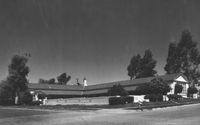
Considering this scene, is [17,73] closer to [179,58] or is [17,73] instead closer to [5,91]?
[5,91]

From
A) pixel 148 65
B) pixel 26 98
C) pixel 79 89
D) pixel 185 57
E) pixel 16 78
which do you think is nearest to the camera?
pixel 26 98

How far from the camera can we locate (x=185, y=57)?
85.8 metres

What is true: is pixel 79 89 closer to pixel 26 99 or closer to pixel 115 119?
pixel 26 99

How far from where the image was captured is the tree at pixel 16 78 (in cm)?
7494

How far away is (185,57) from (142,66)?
2437 centimetres

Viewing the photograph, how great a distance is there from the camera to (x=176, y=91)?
60.4 m

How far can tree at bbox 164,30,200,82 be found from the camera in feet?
→ 272

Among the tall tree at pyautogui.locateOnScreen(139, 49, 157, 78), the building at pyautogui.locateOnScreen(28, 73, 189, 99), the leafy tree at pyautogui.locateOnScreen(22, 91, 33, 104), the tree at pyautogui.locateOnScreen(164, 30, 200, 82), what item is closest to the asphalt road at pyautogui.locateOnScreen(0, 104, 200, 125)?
the leafy tree at pyautogui.locateOnScreen(22, 91, 33, 104)

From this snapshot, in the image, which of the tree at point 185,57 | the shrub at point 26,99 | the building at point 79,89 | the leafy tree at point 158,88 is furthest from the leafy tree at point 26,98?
the tree at point 185,57

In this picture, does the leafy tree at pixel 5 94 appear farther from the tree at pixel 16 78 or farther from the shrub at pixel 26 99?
the shrub at pixel 26 99

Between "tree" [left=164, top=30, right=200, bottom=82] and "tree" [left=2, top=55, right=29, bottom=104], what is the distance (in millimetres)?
42424

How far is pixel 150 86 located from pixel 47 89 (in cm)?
4505

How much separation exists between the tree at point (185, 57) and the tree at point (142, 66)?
16894 millimetres

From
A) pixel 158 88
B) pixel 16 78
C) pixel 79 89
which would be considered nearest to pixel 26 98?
pixel 16 78
